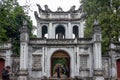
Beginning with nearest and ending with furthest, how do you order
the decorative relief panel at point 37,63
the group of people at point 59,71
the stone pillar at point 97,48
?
the stone pillar at point 97,48, the group of people at point 59,71, the decorative relief panel at point 37,63

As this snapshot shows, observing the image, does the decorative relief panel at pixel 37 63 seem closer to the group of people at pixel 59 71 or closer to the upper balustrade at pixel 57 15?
the group of people at pixel 59 71

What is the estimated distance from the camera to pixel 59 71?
2300 centimetres

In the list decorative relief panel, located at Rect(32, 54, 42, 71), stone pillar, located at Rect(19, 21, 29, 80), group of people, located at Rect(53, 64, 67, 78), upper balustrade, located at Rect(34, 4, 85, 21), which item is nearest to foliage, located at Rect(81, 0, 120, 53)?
upper balustrade, located at Rect(34, 4, 85, 21)

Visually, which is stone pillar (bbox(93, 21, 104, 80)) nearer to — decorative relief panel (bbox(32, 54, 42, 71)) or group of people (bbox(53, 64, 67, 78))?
group of people (bbox(53, 64, 67, 78))

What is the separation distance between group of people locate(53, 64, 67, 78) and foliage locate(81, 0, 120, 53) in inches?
203

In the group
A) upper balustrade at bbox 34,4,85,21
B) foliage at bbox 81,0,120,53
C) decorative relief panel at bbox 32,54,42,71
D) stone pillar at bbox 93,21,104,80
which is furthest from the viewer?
upper balustrade at bbox 34,4,85,21

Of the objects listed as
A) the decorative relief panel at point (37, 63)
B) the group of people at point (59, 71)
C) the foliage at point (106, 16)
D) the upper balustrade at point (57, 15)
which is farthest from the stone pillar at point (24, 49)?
the foliage at point (106, 16)

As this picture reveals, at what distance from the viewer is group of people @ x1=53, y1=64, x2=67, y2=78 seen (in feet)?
75.5

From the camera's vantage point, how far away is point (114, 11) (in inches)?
1135

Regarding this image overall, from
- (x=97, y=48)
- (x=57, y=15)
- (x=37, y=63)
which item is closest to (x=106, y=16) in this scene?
(x=57, y=15)

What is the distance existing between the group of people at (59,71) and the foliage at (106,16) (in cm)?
515

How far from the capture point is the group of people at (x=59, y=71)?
2302 centimetres

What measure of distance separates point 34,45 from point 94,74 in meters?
5.99

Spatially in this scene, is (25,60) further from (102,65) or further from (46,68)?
(102,65)
